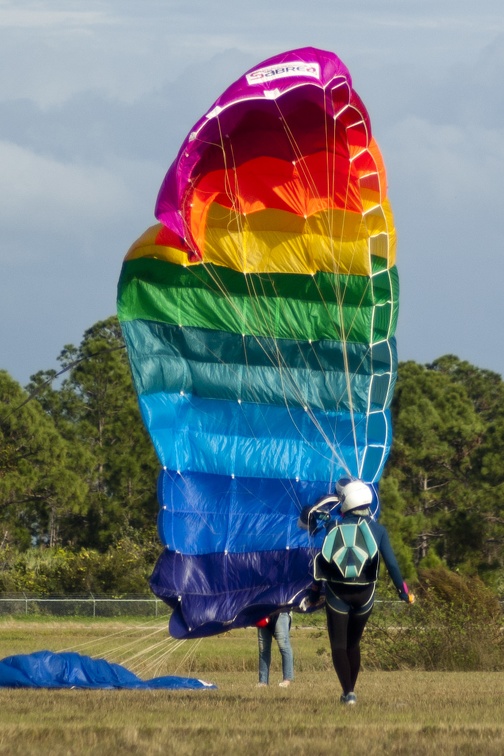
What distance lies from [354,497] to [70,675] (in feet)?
11.8

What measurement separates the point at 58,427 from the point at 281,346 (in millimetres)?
34138

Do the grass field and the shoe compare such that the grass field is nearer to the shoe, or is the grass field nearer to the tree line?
the shoe

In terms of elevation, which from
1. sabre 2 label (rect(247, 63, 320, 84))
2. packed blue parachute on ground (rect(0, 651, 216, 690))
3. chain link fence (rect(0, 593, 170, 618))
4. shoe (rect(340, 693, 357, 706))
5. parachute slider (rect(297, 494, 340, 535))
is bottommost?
shoe (rect(340, 693, 357, 706))

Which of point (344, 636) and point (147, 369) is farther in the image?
point (147, 369)

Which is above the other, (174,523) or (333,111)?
(333,111)

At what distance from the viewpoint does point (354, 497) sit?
8258 millimetres

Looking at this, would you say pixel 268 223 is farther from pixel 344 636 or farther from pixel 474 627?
pixel 474 627

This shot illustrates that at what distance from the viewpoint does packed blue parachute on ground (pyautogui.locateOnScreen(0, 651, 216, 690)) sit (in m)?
10.3

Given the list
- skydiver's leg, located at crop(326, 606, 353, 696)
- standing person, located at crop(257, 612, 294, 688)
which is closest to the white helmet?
skydiver's leg, located at crop(326, 606, 353, 696)

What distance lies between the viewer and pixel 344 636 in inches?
324

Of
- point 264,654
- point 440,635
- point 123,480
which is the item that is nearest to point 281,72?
point 264,654

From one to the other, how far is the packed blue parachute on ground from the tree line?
54.3 ft

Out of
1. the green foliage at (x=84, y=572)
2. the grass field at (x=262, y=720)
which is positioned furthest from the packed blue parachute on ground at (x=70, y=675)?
the green foliage at (x=84, y=572)

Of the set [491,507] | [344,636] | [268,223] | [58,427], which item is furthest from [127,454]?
[344,636]
